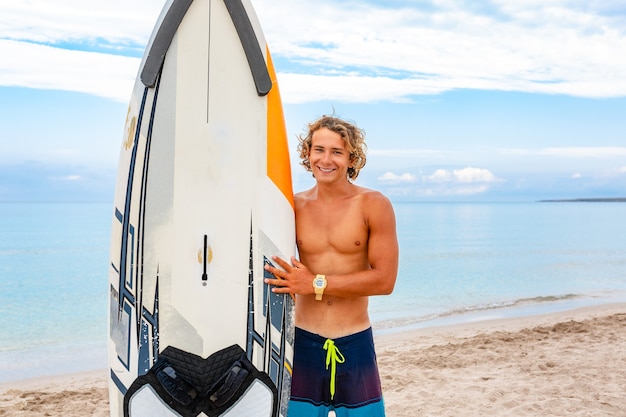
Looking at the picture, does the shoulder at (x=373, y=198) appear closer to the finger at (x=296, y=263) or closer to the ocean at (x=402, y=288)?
the finger at (x=296, y=263)

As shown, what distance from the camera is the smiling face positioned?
103 inches

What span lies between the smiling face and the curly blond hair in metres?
0.02

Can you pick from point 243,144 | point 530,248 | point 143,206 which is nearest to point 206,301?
point 143,206

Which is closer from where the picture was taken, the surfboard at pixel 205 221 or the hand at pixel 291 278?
the hand at pixel 291 278

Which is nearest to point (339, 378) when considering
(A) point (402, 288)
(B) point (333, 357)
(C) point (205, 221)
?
(B) point (333, 357)

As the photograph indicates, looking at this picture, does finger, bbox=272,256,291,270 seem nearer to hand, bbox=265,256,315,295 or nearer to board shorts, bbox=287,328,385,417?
hand, bbox=265,256,315,295

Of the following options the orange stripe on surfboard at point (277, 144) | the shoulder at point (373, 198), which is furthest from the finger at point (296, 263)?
the shoulder at point (373, 198)

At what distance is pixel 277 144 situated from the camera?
2934mm

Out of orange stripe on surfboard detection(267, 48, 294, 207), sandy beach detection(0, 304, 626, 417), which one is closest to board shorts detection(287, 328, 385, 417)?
orange stripe on surfboard detection(267, 48, 294, 207)

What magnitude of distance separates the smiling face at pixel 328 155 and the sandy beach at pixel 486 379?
276cm

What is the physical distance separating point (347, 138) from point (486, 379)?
3718 mm

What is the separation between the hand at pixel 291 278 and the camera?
260cm

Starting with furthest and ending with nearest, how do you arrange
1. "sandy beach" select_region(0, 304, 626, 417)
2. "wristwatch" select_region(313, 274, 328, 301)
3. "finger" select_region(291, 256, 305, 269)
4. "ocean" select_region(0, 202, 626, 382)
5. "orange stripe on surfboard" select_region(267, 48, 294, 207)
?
"ocean" select_region(0, 202, 626, 382)
"sandy beach" select_region(0, 304, 626, 417)
"orange stripe on surfboard" select_region(267, 48, 294, 207)
"finger" select_region(291, 256, 305, 269)
"wristwatch" select_region(313, 274, 328, 301)

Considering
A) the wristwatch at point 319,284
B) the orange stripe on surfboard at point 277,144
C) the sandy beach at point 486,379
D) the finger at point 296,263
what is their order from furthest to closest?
the sandy beach at point 486,379 → the orange stripe on surfboard at point 277,144 → the finger at point 296,263 → the wristwatch at point 319,284
